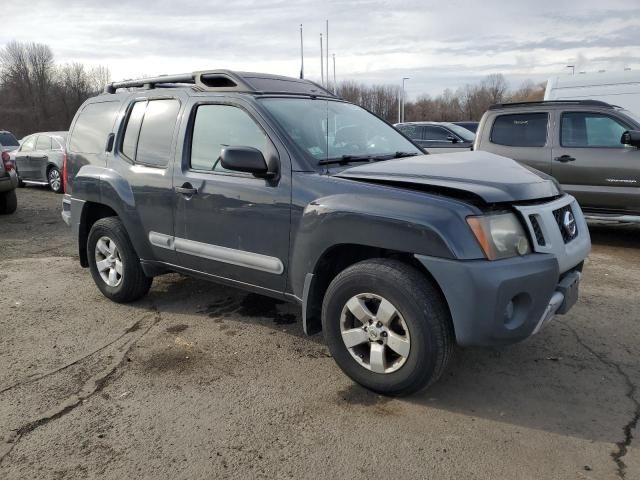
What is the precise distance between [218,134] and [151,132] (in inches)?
31.2

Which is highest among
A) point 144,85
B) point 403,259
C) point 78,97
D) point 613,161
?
point 78,97

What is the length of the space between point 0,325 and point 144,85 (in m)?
2.38

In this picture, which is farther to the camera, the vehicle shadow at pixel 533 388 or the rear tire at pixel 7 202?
the rear tire at pixel 7 202

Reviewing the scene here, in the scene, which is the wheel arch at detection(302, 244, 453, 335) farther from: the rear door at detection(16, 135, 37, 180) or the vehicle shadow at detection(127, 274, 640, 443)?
the rear door at detection(16, 135, 37, 180)

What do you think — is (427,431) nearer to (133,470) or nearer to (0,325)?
(133,470)

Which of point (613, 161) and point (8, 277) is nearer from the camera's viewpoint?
point (8, 277)

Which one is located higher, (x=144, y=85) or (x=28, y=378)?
(x=144, y=85)

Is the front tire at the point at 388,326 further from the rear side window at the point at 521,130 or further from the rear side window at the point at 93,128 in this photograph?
the rear side window at the point at 521,130

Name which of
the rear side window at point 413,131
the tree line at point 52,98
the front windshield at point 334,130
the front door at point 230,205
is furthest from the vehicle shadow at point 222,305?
the tree line at point 52,98

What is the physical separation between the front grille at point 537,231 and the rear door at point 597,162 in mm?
4668

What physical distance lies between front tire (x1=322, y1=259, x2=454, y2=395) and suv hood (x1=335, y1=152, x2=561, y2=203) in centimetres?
50

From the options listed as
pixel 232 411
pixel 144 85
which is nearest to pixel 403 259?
pixel 232 411

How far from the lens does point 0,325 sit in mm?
4512

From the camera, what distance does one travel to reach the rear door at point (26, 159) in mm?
13852
